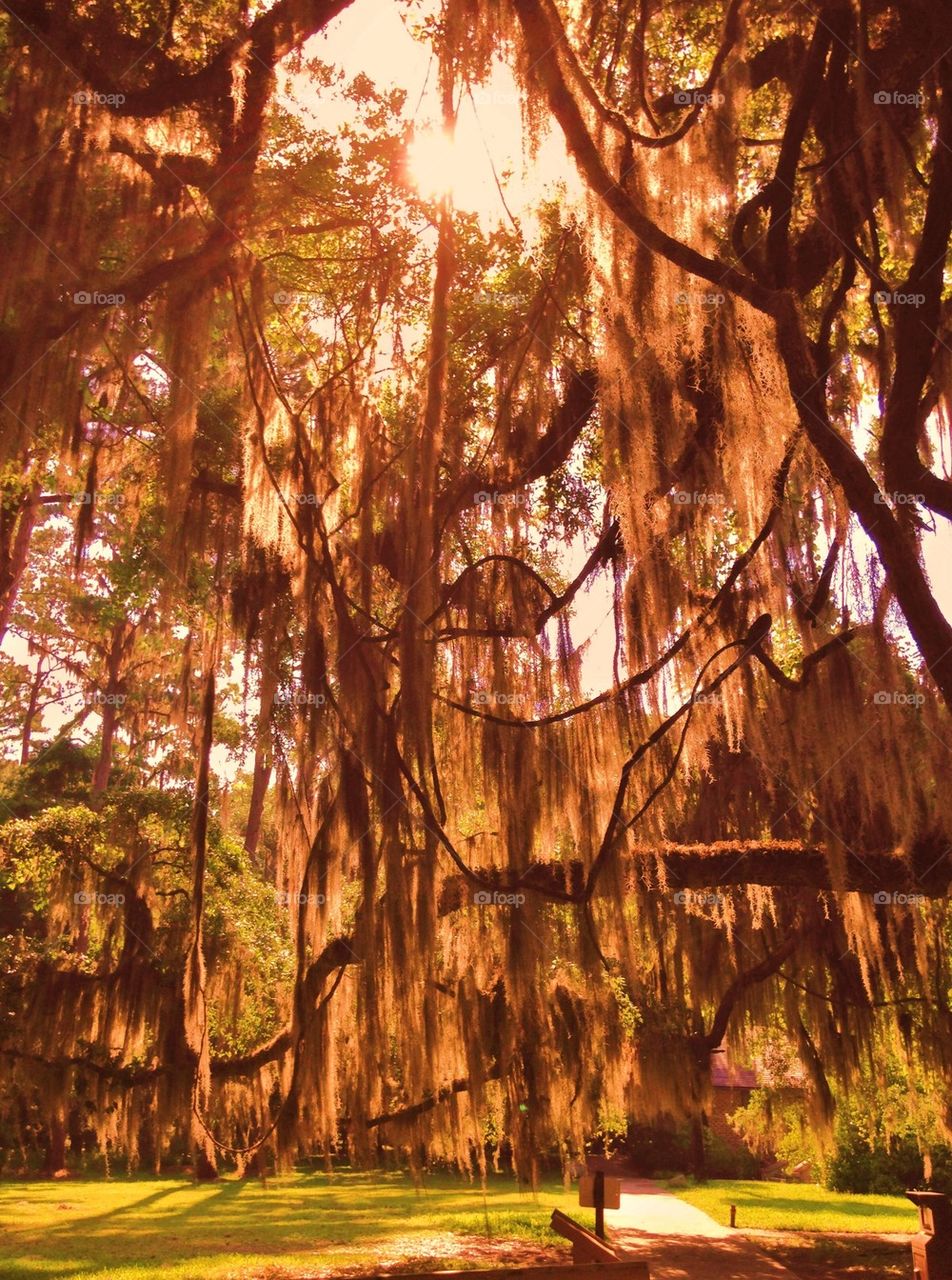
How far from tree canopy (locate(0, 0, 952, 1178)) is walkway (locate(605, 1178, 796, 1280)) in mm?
1504

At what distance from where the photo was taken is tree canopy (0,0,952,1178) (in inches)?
183

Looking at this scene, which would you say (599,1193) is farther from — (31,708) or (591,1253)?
(31,708)

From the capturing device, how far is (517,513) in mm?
6414

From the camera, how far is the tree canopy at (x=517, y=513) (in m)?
4.65

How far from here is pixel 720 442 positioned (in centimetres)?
495

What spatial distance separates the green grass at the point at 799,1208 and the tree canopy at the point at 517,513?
4.36m

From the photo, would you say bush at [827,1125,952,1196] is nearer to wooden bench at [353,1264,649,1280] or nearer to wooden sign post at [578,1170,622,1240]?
wooden sign post at [578,1170,622,1240]

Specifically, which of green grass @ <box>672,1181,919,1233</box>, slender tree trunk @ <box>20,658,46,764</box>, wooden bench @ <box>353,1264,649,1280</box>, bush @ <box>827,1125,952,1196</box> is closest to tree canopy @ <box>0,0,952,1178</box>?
wooden bench @ <box>353,1264,649,1280</box>

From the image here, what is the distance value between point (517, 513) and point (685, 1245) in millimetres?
7838

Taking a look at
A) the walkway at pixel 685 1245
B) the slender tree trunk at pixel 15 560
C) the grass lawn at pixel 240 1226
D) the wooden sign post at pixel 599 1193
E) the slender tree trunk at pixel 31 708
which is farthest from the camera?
the slender tree trunk at pixel 31 708

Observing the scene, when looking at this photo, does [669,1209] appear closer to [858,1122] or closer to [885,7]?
[858,1122]

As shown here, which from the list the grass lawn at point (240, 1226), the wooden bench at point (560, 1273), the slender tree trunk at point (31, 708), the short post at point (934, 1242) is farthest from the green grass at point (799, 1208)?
the slender tree trunk at point (31, 708)

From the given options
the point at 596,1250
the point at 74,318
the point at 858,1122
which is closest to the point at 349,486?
the point at 74,318

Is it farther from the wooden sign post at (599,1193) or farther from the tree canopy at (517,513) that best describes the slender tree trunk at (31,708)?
the wooden sign post at (599,1193)
